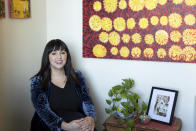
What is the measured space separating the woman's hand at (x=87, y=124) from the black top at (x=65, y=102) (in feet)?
0.24

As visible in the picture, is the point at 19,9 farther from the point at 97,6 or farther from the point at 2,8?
the point at 97,6

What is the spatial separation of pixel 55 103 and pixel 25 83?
0.46 m

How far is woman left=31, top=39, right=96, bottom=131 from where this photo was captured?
184 centimetres

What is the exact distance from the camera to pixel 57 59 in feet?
6.53

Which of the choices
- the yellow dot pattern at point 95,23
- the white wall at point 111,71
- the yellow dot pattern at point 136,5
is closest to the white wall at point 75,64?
the white wall at point 111,71

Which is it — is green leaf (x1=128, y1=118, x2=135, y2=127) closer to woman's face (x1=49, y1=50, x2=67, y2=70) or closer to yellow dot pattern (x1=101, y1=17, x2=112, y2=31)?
woman's face (x1=49, y1=50, x2=67, y2=70)

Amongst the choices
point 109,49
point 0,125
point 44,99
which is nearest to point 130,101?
point 109,49

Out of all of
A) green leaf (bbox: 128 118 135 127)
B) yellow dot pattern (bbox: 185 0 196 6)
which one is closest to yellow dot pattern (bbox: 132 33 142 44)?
yellow dot pattern (bbox: 185 0 196 6)

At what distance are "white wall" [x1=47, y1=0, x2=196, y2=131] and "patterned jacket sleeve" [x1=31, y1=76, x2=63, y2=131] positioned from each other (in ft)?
2.06

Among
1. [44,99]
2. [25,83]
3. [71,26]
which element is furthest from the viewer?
A: [71,26]

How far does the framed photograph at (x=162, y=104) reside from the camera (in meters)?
1.90

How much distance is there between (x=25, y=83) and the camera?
2.22 m

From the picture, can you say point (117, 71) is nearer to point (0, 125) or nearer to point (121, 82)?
point (121, 82)

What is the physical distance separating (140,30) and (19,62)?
118 centimetres
